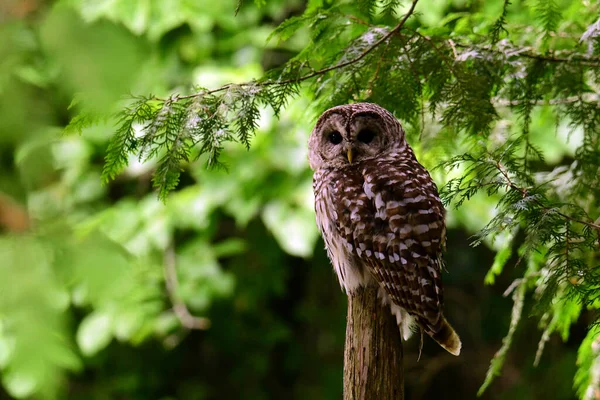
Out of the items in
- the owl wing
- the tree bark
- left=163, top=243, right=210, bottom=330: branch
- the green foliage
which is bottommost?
the tree bark

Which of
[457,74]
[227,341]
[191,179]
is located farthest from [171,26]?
[457,74]

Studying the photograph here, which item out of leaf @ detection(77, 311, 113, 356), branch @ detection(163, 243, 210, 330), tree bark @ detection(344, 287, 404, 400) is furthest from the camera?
branch @ detection(163, 243, 210, 330)

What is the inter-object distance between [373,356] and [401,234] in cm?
38

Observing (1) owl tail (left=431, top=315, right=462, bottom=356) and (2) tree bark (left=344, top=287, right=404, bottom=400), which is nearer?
(2) tree bark (left=344, top=287, right=404, bottom=400)

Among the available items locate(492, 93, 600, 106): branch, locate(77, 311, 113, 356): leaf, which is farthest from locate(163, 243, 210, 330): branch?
locate(492, 93, 600, 106): branch

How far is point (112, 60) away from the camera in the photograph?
2.17 feet

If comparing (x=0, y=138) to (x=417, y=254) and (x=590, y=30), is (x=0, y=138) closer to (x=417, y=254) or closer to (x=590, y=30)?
(x=417, y=254)

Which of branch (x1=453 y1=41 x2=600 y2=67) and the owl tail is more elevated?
branch (x1=453 y1=41 x2=600 y2=67)

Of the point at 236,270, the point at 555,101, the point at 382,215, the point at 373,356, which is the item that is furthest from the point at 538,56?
the point at 236,270

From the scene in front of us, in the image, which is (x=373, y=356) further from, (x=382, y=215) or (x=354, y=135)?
(x=354, y=135)

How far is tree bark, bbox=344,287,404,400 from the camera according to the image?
199cm

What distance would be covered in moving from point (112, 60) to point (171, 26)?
3.94m

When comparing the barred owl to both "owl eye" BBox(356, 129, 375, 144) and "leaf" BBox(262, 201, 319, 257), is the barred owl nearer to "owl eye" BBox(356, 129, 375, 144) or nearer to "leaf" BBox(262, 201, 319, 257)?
"owl eye" BBox(356, 129, 375, 144)

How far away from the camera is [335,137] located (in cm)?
234
